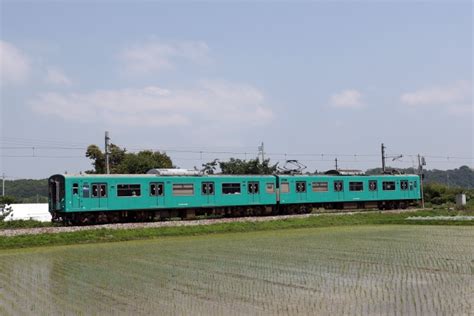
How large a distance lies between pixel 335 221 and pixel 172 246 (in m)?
12.2

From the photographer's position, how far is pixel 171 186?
2942 centimetres

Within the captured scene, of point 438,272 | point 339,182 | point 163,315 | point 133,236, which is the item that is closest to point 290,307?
point 163,315

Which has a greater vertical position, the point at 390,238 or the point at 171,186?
the point at 171,186

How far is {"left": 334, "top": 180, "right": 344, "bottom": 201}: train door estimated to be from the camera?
36219 millimetres

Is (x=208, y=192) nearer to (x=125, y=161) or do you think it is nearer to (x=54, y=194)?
(x=54, y=194)

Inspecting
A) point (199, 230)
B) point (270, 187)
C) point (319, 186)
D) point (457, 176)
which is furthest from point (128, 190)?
point (457, 176)

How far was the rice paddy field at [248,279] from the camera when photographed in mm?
7941

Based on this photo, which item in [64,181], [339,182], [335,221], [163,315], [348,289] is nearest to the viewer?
[163,315]

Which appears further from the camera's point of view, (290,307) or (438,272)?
(438,272)

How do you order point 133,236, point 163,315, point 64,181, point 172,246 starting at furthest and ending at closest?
point 64,181, point 133,236, point 172,246, point 163,315

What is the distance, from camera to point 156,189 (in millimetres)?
28844

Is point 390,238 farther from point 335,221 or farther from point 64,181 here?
point 64,181

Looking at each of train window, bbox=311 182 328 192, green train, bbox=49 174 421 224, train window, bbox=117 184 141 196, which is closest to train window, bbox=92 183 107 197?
green train, bbox=49 174 421 224

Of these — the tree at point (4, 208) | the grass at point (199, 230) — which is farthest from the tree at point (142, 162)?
the grass at point (199, 230)
